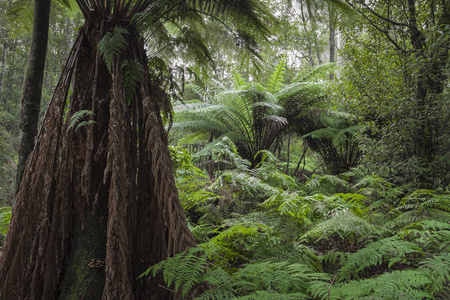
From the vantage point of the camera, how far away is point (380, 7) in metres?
3.13

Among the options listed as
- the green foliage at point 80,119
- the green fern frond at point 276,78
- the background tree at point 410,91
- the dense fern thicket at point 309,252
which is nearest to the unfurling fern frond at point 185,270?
the dense fern thicket at point 309,252

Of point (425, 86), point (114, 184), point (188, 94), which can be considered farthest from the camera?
point (188, 94)

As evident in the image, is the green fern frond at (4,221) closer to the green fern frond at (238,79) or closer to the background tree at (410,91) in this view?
the background tree at (410,91)

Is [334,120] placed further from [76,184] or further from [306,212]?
[76,184]

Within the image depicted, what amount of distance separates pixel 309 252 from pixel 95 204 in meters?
1.29

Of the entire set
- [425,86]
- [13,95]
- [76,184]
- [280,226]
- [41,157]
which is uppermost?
[13,95]

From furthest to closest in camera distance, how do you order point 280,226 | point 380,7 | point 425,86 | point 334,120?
point 334,120, point 380,7, point 425,86, point 280,226

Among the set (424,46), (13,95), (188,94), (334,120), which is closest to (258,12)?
(424,46)

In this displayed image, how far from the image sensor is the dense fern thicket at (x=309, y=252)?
106cm

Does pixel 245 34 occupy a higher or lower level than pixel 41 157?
higher

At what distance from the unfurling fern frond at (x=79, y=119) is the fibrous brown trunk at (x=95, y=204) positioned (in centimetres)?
1

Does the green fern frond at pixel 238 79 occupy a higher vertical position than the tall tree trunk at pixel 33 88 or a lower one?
higher

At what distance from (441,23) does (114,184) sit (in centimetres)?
346

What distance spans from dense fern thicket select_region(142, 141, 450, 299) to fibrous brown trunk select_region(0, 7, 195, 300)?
150 millimetres
